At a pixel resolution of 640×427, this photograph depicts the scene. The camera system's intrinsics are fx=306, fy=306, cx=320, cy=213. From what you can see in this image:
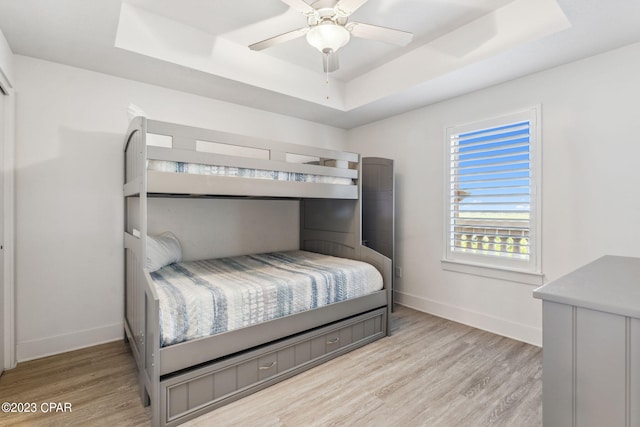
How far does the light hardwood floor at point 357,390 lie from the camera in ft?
5.54

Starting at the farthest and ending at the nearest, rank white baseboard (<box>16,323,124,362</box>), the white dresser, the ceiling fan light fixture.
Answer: white baseboard (<box>16,323,124,362</box>) → the ceiling fan light fixture → the white dresser

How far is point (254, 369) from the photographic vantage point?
1.94m

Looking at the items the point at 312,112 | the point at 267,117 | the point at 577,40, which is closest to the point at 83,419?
the point at 267,117

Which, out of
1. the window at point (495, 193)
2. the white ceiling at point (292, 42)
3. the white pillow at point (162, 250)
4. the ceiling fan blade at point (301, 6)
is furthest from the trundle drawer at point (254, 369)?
the white ceiling at point (292, 42)

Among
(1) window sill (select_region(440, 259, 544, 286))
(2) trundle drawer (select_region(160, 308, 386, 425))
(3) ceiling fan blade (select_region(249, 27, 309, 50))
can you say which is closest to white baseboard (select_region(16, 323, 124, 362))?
(2) trundle drawer (select_region(160, 308, 386, 425))

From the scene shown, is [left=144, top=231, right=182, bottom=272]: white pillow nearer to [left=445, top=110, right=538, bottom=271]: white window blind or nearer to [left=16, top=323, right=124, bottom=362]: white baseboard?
[left=16, top=323, right=124, bottom=362]: white baseboard

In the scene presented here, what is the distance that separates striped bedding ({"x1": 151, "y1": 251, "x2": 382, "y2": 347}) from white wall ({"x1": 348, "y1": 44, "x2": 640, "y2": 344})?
1.03m

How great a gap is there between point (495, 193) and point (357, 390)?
2.10 metres

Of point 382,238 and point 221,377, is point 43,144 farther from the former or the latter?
point 382,238

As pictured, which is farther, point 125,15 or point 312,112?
point 312,112

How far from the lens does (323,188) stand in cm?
269

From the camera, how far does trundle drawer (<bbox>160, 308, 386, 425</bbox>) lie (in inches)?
64.9

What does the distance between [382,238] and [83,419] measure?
2885 millimetres

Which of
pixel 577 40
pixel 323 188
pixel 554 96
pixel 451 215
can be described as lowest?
pixel 451 215
